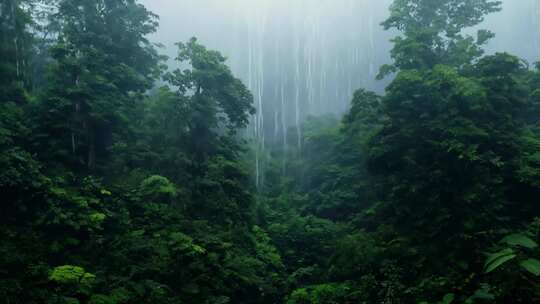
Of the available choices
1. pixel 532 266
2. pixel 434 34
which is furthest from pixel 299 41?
pixel 532 266

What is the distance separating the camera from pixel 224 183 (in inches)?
642

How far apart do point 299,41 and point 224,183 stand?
6087 cm

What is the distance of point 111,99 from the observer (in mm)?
15875

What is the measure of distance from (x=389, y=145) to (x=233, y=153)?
691cm

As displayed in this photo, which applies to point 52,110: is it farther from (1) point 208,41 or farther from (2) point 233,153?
(1) point 208,41

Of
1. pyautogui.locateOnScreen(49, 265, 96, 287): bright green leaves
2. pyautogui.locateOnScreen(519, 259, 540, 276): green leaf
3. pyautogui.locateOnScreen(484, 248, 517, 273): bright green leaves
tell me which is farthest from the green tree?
pyautogui.locateOnScreen(519, 259, 540, 276): green leaf

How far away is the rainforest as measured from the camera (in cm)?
1130

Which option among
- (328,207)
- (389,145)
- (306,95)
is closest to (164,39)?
(306,95)

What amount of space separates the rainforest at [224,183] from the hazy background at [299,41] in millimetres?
36011

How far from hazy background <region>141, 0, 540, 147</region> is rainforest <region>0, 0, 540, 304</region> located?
36.0 m

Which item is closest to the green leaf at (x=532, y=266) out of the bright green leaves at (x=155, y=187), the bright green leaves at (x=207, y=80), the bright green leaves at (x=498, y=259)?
the bright green leaves at (x=498, y=259)

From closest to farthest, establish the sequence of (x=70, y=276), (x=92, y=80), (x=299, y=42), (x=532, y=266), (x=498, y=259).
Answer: (x=532, y=266), (x=498, y=259), (x=70, y=276), (x=92, y=80), (x=299, y=42)

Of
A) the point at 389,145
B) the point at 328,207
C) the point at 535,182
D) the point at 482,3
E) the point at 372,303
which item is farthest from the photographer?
the point at 328,207

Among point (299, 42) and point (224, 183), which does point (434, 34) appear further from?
point (299, 42)
